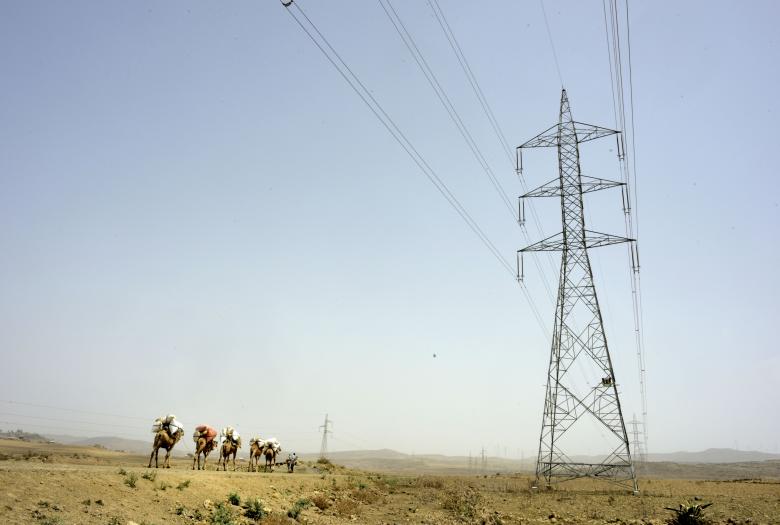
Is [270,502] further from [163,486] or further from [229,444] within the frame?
[229,444]

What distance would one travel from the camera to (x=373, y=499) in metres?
32.6

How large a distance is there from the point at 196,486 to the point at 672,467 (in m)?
150

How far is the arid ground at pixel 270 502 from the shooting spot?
1541 cm

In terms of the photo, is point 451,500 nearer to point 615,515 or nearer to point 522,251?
point 615,515

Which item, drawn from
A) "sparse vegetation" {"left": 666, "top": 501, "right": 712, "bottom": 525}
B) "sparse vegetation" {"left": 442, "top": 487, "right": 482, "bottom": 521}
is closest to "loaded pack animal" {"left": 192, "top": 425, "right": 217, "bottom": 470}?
"sparse vegetation" {"left": 442, "top": 487, "right": 482, "bottom": 521}

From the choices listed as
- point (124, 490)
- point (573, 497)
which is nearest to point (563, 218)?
point (573, 497)

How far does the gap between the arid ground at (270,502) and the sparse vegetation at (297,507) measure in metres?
0.05

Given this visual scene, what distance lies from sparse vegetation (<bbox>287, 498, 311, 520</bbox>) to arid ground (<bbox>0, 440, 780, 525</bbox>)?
54mm

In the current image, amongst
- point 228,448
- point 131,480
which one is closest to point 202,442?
point 228,448

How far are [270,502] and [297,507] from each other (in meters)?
1.40

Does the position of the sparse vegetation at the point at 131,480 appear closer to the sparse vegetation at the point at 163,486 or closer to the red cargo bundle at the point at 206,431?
the sparse vegetation at the point at 163,486

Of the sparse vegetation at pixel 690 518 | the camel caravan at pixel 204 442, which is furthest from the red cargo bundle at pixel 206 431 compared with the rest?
the sparse vegetation at pixel 690 518

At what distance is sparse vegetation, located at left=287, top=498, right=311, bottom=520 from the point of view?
22.9 m

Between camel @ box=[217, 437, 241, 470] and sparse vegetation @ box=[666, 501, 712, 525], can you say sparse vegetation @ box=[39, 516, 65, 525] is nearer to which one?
camel @ box=[217, 437, 241, 470]
